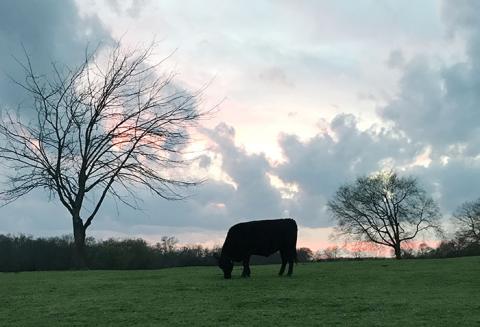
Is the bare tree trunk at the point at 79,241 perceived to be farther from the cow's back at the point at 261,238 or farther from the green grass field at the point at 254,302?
the cow's back at the point at 261,238

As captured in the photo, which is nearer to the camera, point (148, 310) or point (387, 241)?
point (148, 310)

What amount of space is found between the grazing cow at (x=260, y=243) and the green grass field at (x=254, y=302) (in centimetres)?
152

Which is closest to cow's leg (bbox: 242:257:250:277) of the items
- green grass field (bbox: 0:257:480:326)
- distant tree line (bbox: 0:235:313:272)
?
green grass field (bbox: 0:257:480:326)

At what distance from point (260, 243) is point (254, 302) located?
6.87 metres

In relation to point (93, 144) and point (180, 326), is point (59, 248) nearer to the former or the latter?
point (93, 144)

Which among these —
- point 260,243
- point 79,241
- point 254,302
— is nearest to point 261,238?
point 260,243

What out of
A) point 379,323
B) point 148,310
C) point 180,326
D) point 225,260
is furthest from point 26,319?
point 225,260

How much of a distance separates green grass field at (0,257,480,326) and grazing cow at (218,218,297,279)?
1.52 metres

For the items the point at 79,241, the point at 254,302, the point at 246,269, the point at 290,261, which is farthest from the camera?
the point at 79,241

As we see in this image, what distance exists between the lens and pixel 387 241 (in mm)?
65938

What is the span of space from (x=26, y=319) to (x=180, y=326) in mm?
3293

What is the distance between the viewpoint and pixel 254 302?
37.9ft

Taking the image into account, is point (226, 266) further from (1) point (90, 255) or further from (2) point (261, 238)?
(1) point (90, 255)

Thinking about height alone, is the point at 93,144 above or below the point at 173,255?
above
